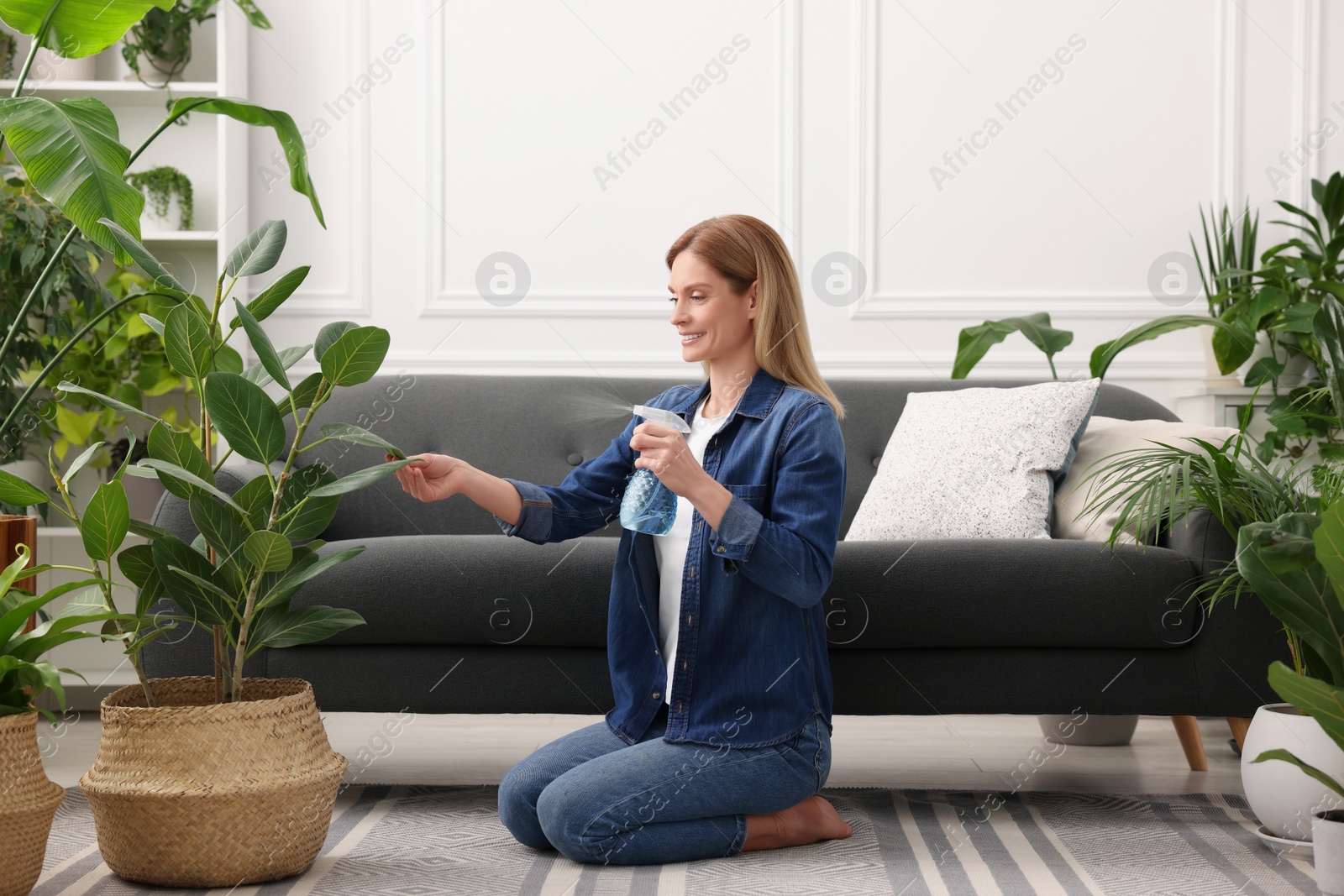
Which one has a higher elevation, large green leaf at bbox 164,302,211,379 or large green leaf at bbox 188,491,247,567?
large green leaf at bbox 164,302,211,379

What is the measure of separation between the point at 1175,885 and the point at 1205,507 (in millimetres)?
633

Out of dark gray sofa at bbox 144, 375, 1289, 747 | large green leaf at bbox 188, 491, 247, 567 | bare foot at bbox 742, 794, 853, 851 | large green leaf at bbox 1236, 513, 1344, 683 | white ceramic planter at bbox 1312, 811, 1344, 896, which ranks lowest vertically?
bare foot at bbox 742, 794, 853, 851

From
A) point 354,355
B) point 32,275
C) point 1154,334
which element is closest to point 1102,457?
point 1154,334

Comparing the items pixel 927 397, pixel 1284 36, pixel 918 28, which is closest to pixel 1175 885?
Result: pixel 927 397

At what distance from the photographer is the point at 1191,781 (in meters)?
2.08

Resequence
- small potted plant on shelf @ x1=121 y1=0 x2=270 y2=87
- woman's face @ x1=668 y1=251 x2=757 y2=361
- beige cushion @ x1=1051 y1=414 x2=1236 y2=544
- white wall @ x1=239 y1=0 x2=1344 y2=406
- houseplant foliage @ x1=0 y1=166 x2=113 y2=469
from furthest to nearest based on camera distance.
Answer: white wall @ x1=239 y1=0 x2=1344 y2=406 → small potted plant on shelf @ x1=121 y1=0 x2=270 y2=87 → houseplant foliage @ x1=0 y1=166 x2=113 y2=469 → beige cushion @ x1=1051 y1=414 x2=1236 y2=544 → woman's face @ x1=668 y1=251 x2=757 y2=361

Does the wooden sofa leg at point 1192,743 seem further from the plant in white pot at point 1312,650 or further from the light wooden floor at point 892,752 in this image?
the plant in white pot at point 1312,650

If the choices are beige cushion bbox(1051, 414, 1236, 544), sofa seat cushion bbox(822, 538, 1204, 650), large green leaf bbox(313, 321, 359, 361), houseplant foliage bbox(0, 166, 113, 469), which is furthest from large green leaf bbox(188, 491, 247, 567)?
beige cushion bbox(1051, 414, 1236, 544)

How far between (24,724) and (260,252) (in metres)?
0.63

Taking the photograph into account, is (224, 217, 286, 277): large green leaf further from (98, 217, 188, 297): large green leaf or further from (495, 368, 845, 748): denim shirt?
(495, 368, 845, 748): denim shirt

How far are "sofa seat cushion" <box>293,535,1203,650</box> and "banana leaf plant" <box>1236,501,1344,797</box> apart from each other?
12.3 inches

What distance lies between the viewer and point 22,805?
4.33ft

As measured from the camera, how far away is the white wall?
9.87ft

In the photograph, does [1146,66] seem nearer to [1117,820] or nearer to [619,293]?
Result: [619,293]
